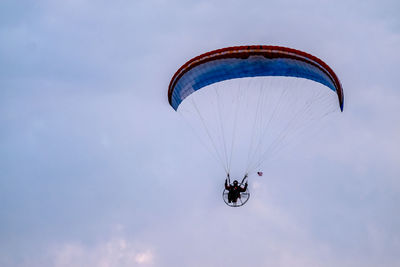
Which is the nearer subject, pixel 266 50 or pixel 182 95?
pixel 266 50

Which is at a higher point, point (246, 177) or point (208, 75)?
point (208, 75)

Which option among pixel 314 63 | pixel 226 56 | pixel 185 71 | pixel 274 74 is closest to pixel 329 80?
pixel 314 63

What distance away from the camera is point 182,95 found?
82.7 feet

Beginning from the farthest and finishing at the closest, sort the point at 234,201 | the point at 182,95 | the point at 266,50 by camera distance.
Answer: the point at 182,95, the point at 234,201, the point at 266,50

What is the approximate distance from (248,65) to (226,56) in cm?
140

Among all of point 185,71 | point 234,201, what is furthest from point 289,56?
point 234,201

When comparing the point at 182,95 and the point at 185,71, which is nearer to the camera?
the point at 185,71

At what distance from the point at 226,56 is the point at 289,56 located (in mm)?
2913

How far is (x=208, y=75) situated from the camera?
2350 centimetres

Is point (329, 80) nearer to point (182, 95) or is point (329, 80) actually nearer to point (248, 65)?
point (248, 65)

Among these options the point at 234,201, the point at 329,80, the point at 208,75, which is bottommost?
the point at 234,201

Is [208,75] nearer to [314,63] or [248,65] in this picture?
[248,65]

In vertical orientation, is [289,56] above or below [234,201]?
above

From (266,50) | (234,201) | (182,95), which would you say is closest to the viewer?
(266,50)
